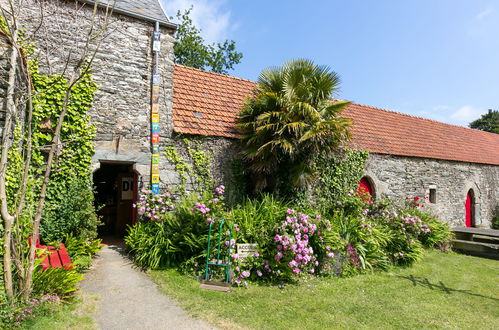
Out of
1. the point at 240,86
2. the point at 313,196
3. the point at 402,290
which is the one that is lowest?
the point at 402,290

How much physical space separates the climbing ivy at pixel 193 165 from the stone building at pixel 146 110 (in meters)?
0.14

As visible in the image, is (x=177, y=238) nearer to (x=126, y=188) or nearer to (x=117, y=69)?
(x=126, y=188)

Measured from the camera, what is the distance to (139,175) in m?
7.22

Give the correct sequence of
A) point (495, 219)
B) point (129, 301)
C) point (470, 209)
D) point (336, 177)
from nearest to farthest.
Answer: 1. point (129, 301)
2. point (336, 177)
3. point (470, 209)
4. point (495, 219)

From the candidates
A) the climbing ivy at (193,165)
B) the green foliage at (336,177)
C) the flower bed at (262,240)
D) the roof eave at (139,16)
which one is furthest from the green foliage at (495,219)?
the roof eave at (139,16)

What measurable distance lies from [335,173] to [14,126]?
7932 millimetres

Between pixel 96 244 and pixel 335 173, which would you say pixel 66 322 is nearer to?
pixel 96 244

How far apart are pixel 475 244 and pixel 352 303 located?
729 centimetres

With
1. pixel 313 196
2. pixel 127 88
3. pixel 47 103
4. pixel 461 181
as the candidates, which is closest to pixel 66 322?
pixel 47 103

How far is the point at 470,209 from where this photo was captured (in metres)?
14.8

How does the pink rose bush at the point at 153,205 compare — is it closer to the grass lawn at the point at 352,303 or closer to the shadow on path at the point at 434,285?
the grass lawn at the point at 352,303

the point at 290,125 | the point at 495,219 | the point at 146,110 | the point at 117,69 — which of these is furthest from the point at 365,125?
the point at 495,219

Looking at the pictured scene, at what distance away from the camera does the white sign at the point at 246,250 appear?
5.80 metres

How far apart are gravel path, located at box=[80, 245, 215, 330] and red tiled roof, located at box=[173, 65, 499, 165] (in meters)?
3.47
